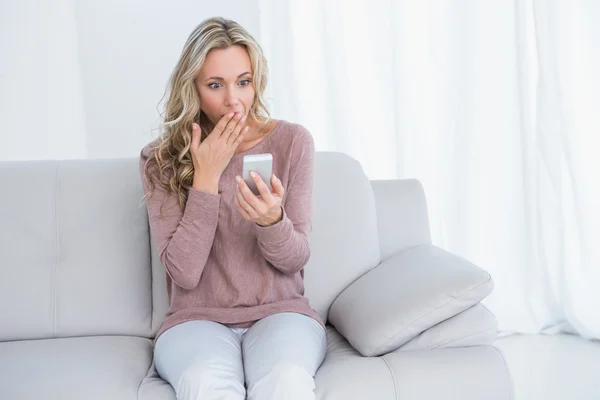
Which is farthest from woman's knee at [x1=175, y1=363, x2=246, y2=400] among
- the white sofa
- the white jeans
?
the white sofa

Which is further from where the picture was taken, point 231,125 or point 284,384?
point 231,125

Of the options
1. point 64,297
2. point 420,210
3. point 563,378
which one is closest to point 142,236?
point 64,297

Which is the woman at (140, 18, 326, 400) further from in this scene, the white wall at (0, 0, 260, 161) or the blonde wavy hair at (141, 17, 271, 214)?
the white wall at (0, 0, 260, 161)

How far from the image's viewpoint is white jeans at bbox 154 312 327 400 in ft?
4.99

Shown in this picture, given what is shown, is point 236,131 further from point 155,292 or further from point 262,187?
point 155,292

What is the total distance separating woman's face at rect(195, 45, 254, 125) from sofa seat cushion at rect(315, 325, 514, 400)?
699 millimetres

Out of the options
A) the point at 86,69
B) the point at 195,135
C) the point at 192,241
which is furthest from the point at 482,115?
the point at 86,69

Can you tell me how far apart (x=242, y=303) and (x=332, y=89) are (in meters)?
1.45

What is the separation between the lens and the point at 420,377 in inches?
65.9

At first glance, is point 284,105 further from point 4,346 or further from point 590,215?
point 4,346

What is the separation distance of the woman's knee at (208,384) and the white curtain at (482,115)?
162 centimetres

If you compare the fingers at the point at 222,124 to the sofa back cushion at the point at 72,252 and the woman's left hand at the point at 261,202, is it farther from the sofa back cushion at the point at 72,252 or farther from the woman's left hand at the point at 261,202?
the sofa back cushion at the point at 72,252

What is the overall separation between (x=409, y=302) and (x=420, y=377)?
20 centimetres

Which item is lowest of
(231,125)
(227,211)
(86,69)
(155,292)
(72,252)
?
(155,292)
